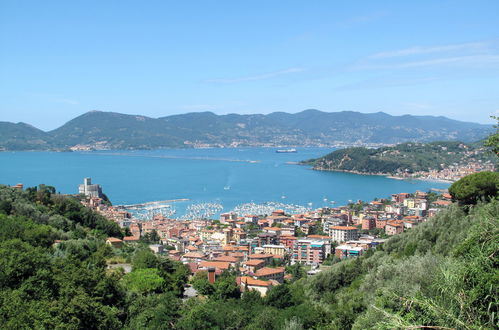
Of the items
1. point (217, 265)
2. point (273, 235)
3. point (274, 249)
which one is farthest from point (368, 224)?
point (217, 265)

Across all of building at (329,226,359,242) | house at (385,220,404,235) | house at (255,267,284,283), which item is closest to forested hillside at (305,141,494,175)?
house at (385,220,404,235)

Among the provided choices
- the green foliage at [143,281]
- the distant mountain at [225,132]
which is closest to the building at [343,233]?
the green foliage at [143,281]

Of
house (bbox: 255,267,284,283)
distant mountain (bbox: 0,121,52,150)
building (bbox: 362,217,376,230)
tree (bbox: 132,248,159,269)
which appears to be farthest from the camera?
distant mountain (bbox: 0,121,52,150)

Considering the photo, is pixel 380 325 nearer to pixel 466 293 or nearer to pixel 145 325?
pixel 466 293

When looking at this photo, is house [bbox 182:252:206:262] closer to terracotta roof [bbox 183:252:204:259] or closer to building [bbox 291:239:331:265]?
terracotta roof [bbox 183:252:204:259]

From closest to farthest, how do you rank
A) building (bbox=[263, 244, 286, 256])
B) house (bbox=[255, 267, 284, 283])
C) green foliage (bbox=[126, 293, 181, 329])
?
1. green foliage (bbox=[126, 293, 181, 329])
2. house (bbox=[255, 267, 284, 283])
3. building (bbox=[263, 244, 286, 256])

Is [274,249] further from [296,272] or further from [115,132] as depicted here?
[115,132]
